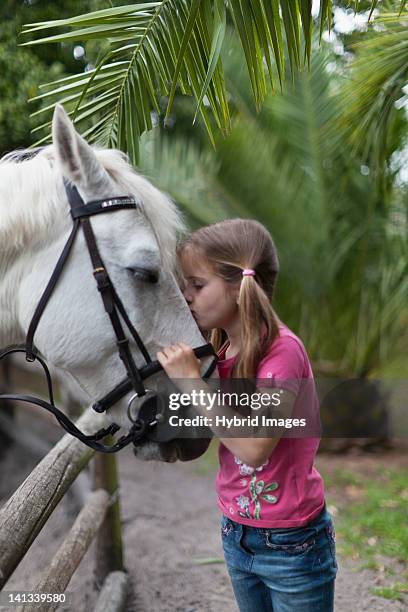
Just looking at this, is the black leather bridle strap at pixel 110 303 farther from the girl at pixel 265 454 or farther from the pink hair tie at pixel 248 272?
the pink hair tie at pixel 248 272

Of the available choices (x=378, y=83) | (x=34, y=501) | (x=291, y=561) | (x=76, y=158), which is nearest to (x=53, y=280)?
(x=76, y=158)

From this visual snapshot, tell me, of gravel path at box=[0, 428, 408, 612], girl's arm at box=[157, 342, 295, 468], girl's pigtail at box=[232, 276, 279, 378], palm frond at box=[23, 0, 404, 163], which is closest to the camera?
girl's arm at box=[157, 342, 295, 468]

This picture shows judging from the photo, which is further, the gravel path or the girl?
the gravel path

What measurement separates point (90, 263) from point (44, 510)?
938mm

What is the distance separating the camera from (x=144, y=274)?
1511 millimetres

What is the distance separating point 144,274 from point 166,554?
9.12ft

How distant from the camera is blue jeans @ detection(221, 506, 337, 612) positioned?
1492 mm

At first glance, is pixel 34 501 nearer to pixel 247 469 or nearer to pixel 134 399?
pixel 134 399

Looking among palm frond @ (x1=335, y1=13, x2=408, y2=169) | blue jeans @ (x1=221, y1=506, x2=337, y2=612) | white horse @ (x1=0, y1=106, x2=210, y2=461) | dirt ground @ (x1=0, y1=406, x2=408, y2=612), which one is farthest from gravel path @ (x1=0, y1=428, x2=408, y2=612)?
palm frond @ (x1=335, y1=13, x2=408, y2=169)

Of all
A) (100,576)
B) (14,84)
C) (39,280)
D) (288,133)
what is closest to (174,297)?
(39,280)

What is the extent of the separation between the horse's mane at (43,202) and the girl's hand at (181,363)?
27 centimetres

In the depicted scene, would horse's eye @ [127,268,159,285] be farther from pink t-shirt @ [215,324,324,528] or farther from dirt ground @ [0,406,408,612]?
dirt ground @ [0,406,408,612]

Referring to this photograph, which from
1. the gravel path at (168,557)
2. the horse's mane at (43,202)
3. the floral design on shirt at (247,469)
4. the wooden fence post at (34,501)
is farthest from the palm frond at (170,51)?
the gravel path at (168,557)

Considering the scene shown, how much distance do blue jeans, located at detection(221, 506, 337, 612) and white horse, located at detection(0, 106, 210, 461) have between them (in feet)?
1.00
